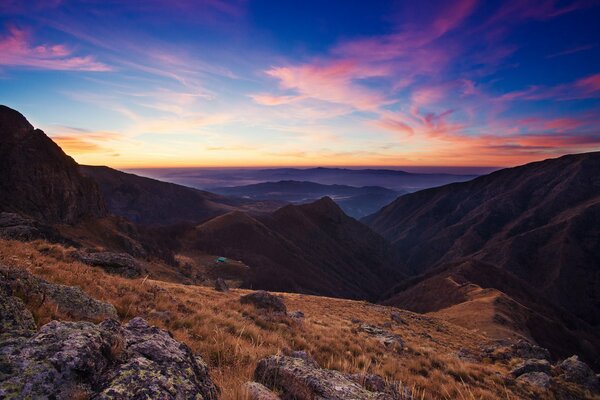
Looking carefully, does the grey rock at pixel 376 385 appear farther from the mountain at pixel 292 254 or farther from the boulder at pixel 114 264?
the mountain at pixel 292 254

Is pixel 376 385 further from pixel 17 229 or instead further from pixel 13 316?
pixel 17 229

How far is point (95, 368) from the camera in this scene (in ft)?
10.1

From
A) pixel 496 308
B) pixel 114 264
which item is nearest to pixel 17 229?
pixel 114 264

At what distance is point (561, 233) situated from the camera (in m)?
178

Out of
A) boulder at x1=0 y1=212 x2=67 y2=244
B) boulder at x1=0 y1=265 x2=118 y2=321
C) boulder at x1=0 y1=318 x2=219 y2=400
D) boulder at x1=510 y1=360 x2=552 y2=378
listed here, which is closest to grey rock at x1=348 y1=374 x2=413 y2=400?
boulder at x1=0 y1=318 x2=219 y2=400

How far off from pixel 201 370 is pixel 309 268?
452ft

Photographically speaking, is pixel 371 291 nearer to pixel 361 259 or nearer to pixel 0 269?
pixel 361 259

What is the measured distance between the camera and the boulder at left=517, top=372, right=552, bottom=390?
1224cm

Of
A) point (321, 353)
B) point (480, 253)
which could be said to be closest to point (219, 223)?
point (321, 353)

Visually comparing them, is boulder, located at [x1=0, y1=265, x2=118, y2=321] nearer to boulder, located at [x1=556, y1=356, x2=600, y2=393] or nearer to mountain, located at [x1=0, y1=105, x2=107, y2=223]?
boulder, located at [x1=556, y1=356, x2=600, y2=393]

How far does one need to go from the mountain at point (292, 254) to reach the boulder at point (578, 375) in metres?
68.4

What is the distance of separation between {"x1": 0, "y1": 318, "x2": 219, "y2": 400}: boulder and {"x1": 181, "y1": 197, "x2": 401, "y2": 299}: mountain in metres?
77.3

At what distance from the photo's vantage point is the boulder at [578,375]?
581 inches

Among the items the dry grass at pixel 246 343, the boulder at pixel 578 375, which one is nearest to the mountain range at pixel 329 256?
the dry grass at pixel 246 343
